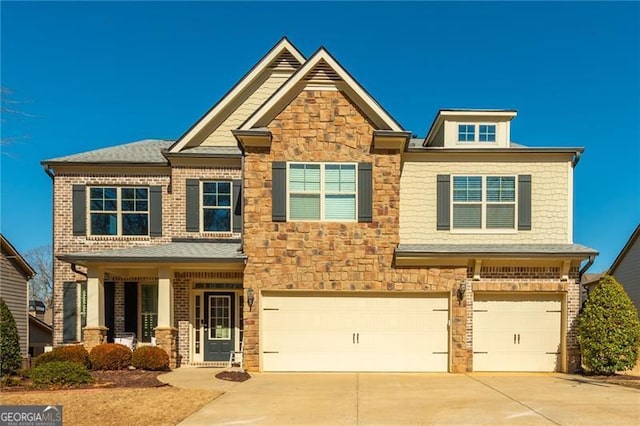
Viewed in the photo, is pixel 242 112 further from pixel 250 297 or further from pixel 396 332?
pixel 396 332

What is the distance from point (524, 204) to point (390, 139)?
4549 millimetres

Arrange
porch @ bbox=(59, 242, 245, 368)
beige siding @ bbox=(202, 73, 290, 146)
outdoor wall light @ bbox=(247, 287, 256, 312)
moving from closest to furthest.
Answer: outdoor wall light @ bbox=(247, 287, 256, 312) → porch @ bbox=(59, 242, 245, 368) → beige siding @ bbox=(202, 73, 290, 146)

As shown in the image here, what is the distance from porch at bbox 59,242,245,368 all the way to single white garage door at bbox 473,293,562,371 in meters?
7.05

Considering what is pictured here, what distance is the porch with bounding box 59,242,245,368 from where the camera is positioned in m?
14.6

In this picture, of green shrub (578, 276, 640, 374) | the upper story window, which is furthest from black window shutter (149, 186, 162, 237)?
green shrub (578, 276, 640, 374)

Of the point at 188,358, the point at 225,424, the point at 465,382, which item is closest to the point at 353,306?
the point at 465,382

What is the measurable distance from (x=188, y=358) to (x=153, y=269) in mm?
3052

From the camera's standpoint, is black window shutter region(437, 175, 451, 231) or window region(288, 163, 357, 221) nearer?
window region(288, 163, 357, 221)

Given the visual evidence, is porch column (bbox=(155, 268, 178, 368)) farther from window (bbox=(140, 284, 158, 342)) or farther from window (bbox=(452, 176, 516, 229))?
window (bbox=(452, 176, 516, 229))

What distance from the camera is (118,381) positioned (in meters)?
12.3

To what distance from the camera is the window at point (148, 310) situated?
647 inches

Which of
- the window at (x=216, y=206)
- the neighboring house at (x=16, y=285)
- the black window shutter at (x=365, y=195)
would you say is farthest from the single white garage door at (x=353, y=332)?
the neighboring house at (x=16, y=285)

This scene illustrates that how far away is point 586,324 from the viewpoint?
1367cm

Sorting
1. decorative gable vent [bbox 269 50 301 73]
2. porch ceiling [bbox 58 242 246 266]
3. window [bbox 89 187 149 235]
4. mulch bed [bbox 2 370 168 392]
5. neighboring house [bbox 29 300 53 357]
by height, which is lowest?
neighboring house [bbox 29 300 53 357]
